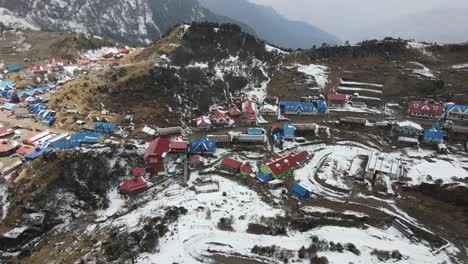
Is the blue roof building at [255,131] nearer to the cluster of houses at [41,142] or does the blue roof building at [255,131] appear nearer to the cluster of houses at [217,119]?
the cluster of houses at [217,119]

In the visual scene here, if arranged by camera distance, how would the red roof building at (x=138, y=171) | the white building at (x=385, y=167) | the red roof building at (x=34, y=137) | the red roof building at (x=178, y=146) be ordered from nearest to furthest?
the white building at (x=385, y=167) < the red roof building at (x=138, y=171) < the red roof building at (x=34, y=137) < the red roof building at (x=178, y=146)

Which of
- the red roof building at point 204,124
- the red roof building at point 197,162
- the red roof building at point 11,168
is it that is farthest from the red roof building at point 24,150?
the red roof building at point 204,124

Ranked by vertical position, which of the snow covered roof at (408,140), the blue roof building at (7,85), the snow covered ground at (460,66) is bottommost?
the snow covered roof at (408,140)

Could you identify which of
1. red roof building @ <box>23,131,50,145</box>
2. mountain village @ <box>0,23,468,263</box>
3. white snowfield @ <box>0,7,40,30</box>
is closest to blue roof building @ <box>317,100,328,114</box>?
mountain village @ <box>0,23,468,263</box>

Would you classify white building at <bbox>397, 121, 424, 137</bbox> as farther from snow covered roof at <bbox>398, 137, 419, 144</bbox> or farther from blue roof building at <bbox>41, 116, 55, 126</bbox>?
blue roof building at <bbox>41, 116, 55, 126</bbox>

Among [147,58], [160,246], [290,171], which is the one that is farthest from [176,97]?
[160,246]

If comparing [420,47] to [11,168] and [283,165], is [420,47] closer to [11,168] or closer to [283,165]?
[283,165]

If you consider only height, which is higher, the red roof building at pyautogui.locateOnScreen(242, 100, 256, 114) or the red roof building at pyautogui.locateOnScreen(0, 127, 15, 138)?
the red roof building at pyautogui.locateOnScreen(242, 100, 256, 114)
